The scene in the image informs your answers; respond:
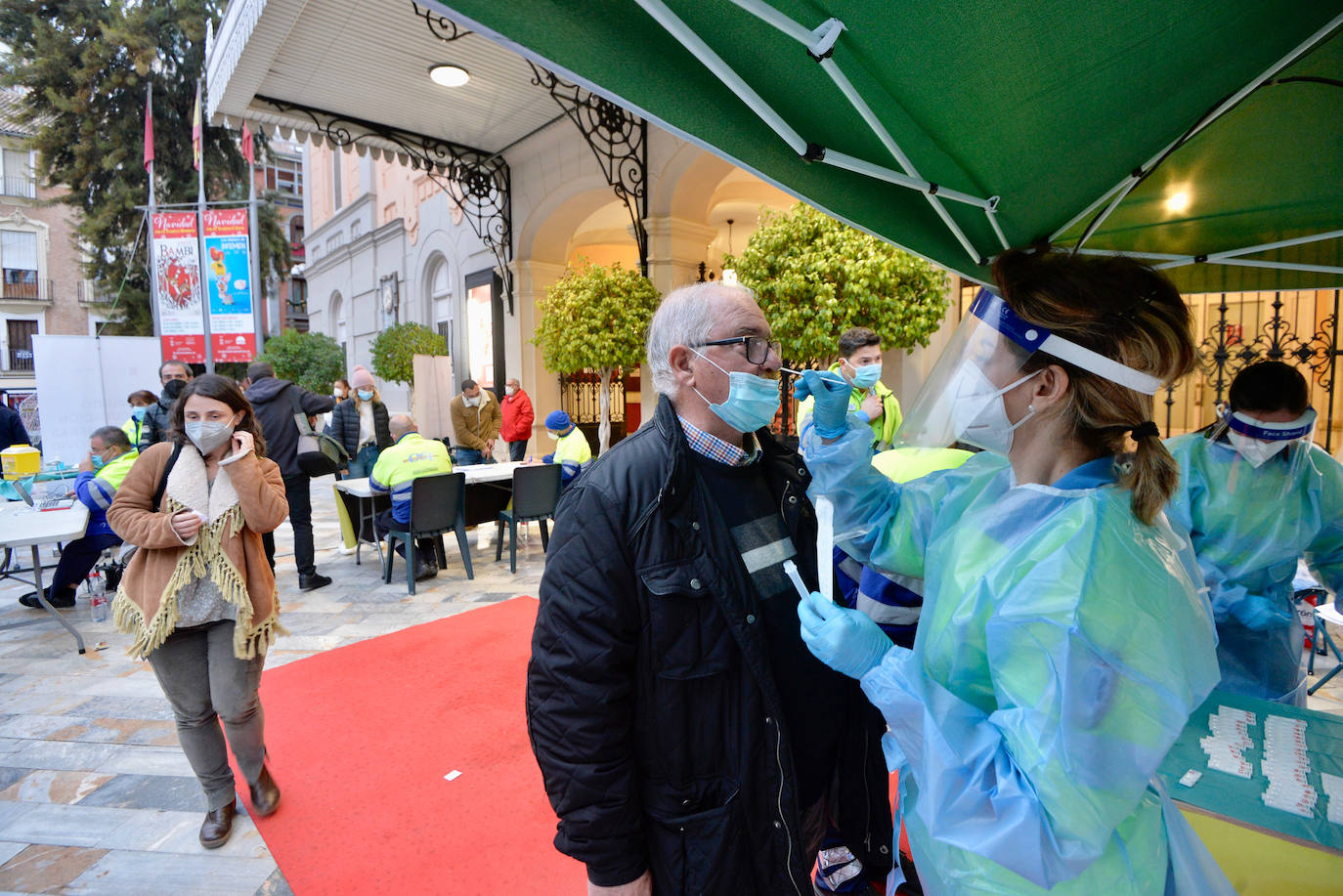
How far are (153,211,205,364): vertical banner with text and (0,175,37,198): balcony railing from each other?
881 inches

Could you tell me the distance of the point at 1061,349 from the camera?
1.09 metres

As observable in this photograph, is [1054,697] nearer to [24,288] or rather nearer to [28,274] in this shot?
[24,288]

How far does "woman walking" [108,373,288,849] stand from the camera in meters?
2.38

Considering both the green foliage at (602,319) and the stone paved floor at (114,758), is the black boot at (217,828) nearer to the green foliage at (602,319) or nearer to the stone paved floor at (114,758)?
the stone paved floor at (114,758)

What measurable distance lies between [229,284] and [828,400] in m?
12.7

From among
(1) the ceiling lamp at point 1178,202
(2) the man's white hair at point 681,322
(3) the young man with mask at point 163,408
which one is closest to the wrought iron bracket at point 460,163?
(3) the young man with mask at point 163,408

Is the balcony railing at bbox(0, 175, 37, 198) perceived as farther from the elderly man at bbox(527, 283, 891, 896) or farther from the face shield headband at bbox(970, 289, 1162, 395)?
the face shield headband at bbox(970, 289, 1162, 395)

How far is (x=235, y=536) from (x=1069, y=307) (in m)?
2.80

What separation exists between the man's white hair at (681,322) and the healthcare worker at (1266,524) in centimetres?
181

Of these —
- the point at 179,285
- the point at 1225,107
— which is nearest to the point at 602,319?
the point at 1225,107

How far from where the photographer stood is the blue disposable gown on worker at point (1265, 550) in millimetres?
2189

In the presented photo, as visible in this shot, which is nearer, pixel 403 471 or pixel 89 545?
pixel 89 545

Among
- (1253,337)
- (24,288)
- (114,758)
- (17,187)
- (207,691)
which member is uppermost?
(17,187)

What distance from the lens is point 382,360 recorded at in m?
13.8
